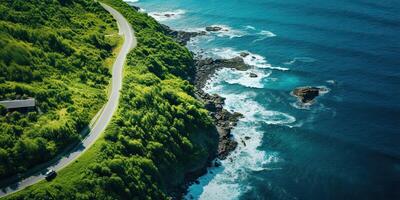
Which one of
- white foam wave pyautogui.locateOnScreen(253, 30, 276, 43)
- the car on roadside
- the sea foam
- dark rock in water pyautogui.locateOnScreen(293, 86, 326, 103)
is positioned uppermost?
white foam wave pyautogui.locateOnScreen(253, 30, 276, 43)

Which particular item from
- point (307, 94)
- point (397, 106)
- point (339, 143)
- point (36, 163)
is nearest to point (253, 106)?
point (307, 94)

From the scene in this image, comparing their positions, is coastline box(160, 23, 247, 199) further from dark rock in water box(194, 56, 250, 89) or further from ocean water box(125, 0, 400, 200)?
ocean water box(125, 0, 400, 200)

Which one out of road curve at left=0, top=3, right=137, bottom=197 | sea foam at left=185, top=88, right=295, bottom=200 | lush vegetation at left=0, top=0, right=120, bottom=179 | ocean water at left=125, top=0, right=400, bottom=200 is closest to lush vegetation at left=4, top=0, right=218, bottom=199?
road curve at left=0, top=3, right=137, bottom=197

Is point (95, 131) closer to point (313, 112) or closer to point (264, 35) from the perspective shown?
point (313, 112)

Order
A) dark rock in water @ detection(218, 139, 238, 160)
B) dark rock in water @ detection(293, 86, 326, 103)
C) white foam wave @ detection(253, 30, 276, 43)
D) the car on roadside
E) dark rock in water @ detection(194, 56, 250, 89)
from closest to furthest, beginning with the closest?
1. the car on roadside
2. dark rock in water @ detection(218, 139, 238, 160)
3. dark rock in water @ detection(293, 86, 326, 103)
4. dark rock in water @ detection(194, 56, 250, 89)
5. white foam wave @ detection(253, 30, 276, 43)

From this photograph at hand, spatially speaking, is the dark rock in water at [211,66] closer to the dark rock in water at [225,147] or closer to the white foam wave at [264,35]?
the white foam wave at [264,35]

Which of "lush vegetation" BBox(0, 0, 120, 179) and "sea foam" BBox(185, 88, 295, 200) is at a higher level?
"lush vegetation" BBox(0, 0, 120, 179)
